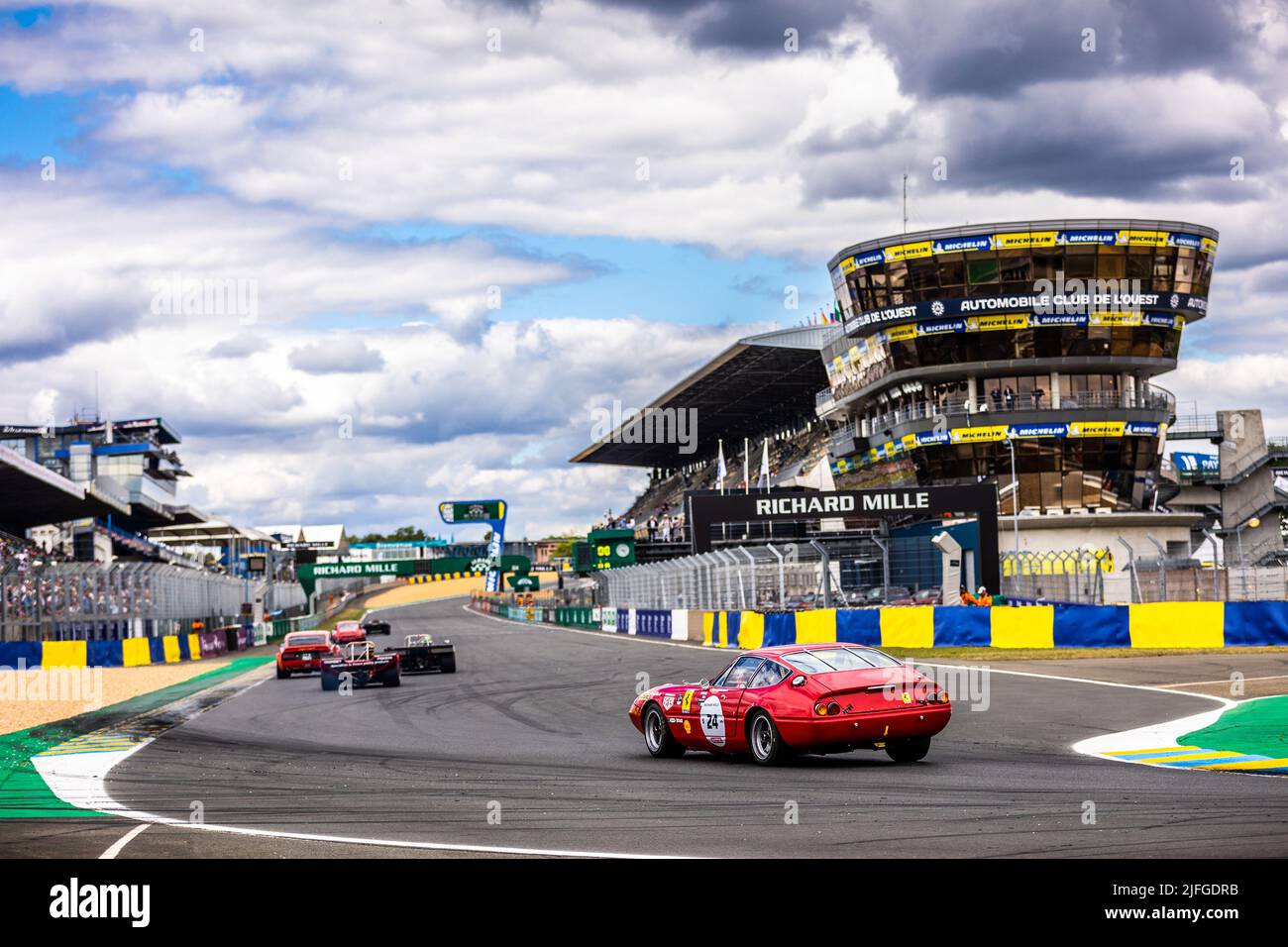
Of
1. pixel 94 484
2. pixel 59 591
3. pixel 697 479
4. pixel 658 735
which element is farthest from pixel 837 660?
pixel 697 479

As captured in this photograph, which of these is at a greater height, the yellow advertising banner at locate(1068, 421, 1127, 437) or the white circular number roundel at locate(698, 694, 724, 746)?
the yellow advertising banner at locate(1068, 421, 1127, 437)

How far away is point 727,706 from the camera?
13250 millimetres

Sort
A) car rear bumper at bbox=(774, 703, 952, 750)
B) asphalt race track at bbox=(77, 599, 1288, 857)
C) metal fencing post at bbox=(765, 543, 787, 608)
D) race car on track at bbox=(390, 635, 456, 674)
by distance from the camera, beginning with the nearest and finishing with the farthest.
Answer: asphalt race track at bbox=(77, 599, 1288, 857) < car rear bumper at bbox=(774, 703, 952, 750) < race car on track at bbox=(390, 635, 456, 674) < metal fencing post at bbox=(765, 543, 787, 608)

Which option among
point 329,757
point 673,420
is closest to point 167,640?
point 329,757

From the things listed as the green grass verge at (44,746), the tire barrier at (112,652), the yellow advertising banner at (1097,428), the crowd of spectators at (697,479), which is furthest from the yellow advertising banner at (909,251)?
the green grass verge at (44,746)

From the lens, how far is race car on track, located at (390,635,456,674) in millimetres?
31328

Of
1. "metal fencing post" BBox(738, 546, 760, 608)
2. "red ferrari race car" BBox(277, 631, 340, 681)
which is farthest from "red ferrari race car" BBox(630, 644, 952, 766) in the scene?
"metal fencing post" BBox(738, 546, 760, 608)

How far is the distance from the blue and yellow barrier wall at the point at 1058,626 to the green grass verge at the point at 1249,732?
513 inches

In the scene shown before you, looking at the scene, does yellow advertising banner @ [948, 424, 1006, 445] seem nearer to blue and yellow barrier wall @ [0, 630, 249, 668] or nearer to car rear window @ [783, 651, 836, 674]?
Answer: blue and yellow barrier wall @ [0, 630, 249, 668]

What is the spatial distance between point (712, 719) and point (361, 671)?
15.6 m

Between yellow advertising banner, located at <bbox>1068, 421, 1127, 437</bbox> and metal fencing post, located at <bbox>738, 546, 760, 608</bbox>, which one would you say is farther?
yellow advertising banner, located at <bbox>1068, 421, 1127, 437</bbox>

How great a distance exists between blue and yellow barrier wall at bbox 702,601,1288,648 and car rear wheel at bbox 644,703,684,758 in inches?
612

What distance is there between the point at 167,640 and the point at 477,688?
22823 millimetres
